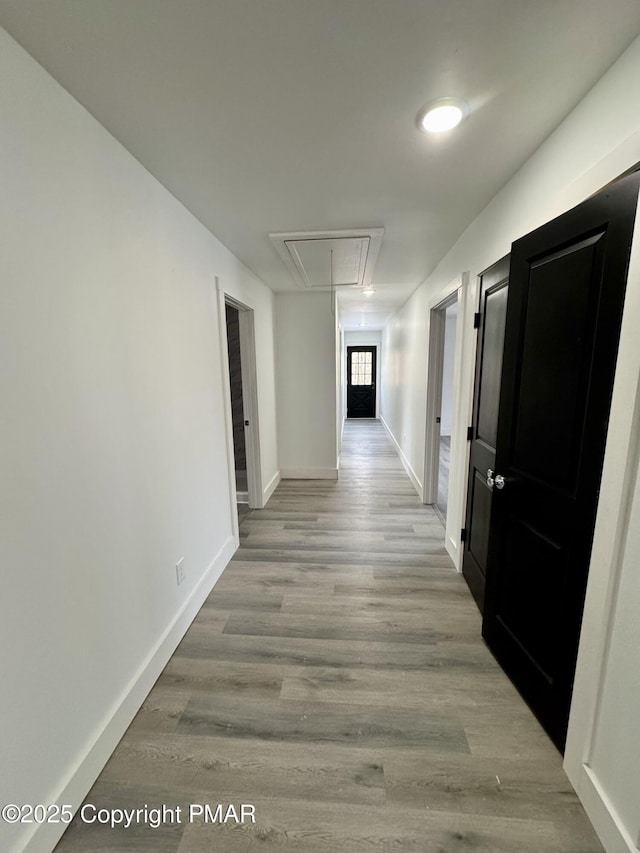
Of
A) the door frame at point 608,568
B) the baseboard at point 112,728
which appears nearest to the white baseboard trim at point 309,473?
the baseboard at point 112,728

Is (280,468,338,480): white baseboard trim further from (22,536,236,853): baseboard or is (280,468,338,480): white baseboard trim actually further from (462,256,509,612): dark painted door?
(22,536,236,853): baseboard

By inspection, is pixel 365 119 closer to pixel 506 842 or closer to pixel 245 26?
pixel 245 26

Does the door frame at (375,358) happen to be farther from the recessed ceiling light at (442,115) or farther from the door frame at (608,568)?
the door frame at (608,568)

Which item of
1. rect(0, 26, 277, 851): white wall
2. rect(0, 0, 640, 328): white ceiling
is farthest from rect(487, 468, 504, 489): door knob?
rect(0, 26, 277, 851): white wall

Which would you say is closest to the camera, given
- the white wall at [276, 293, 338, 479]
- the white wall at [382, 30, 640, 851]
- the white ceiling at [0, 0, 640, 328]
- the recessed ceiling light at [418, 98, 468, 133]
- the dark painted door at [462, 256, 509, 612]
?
the white ceiling at [0, 0, 640, 328]

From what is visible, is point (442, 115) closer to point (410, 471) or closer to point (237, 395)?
point (237, 395)

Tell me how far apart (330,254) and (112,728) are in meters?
3.03

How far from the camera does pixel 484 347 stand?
6.64 feet

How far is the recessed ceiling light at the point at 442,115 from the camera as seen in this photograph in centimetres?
119

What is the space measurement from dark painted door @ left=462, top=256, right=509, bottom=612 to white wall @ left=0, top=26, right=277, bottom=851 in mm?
1748

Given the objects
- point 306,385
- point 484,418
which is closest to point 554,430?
point 484,418

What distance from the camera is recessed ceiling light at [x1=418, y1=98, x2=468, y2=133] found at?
3.90ft

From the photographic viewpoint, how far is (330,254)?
269cm

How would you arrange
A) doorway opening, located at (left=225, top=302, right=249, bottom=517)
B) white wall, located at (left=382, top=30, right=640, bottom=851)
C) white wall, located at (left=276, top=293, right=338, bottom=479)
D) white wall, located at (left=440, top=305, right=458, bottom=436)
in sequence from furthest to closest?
white wall, located at (left=440, top=305, right=458, bottom=436)
white wall, located at (left=276, top=293, right=338, bottom=479)
doorway opening, located at (left=225, top=302, right=249, bottom=517)
white wall, located at (left=382, top=30, right=640, bottom=851)
